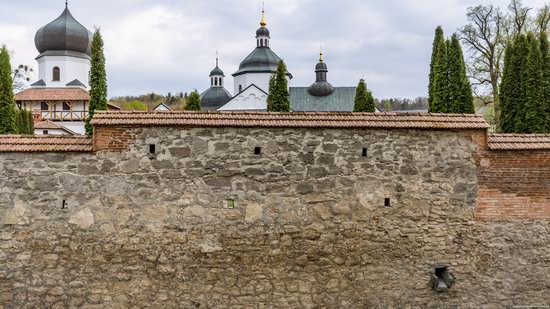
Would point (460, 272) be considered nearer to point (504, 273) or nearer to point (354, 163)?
point (504, 273)

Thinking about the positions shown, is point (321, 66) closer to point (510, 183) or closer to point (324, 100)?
point (324, 100)

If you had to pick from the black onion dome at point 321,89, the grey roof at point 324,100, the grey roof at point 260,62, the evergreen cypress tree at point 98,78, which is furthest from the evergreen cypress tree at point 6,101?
the grey roof at point 260,62

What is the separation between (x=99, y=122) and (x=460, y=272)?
571 centimetres

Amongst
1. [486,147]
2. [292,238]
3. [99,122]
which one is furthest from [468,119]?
[99,122]

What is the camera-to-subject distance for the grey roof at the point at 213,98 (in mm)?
52438

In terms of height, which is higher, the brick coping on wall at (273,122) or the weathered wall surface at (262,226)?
the brick coping on wall at (273,122)

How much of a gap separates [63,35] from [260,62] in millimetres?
20201

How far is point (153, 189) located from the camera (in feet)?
21.1

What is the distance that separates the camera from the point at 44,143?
6.36m

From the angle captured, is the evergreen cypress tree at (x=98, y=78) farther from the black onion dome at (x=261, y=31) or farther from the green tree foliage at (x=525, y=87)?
the black onion dome at (x=261, y=31)

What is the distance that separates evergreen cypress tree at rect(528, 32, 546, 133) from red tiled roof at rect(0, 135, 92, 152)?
11.0 m

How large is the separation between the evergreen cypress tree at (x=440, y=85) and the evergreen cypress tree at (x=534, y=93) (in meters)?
3.53

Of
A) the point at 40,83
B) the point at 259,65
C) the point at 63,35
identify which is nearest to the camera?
the point at 63,35

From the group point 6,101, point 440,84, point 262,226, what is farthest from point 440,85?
point 6,101
